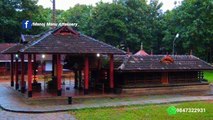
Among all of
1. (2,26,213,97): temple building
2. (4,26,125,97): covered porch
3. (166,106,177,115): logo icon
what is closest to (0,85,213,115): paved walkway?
(4,26,125,97): covered porch

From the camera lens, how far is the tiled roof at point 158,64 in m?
28.0

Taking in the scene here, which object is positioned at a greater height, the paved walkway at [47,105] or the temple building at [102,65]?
the temple building at [102,65]

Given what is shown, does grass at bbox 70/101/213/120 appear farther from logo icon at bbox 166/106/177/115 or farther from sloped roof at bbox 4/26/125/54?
sloped roof at bbox 4/26/125/54

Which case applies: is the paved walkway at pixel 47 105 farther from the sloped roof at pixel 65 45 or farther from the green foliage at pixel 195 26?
the green foliage at pixel 195 26

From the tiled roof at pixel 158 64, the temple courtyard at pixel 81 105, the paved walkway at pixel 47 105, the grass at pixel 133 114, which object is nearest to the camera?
the grass at pixel 133 114

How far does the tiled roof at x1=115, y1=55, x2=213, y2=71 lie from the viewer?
1101 inches

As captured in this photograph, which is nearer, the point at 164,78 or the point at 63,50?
the point at 63,50

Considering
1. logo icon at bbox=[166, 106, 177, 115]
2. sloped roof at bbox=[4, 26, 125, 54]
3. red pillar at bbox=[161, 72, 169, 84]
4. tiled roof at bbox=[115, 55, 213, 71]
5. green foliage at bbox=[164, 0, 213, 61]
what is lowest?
logo icon at bbox=[166, 106, 177, 115]

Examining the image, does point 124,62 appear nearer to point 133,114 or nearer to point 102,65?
point 102,65

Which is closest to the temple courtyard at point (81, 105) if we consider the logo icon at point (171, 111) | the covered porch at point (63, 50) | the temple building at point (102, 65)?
the logo icon at point (171, 111)

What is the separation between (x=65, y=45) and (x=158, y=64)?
7.42 meters

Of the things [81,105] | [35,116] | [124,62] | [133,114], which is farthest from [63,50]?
[133,114]

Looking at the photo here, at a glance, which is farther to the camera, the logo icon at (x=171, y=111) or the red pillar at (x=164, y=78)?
the red pillar at (x=164, y=78)

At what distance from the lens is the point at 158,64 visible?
29.3 meters
